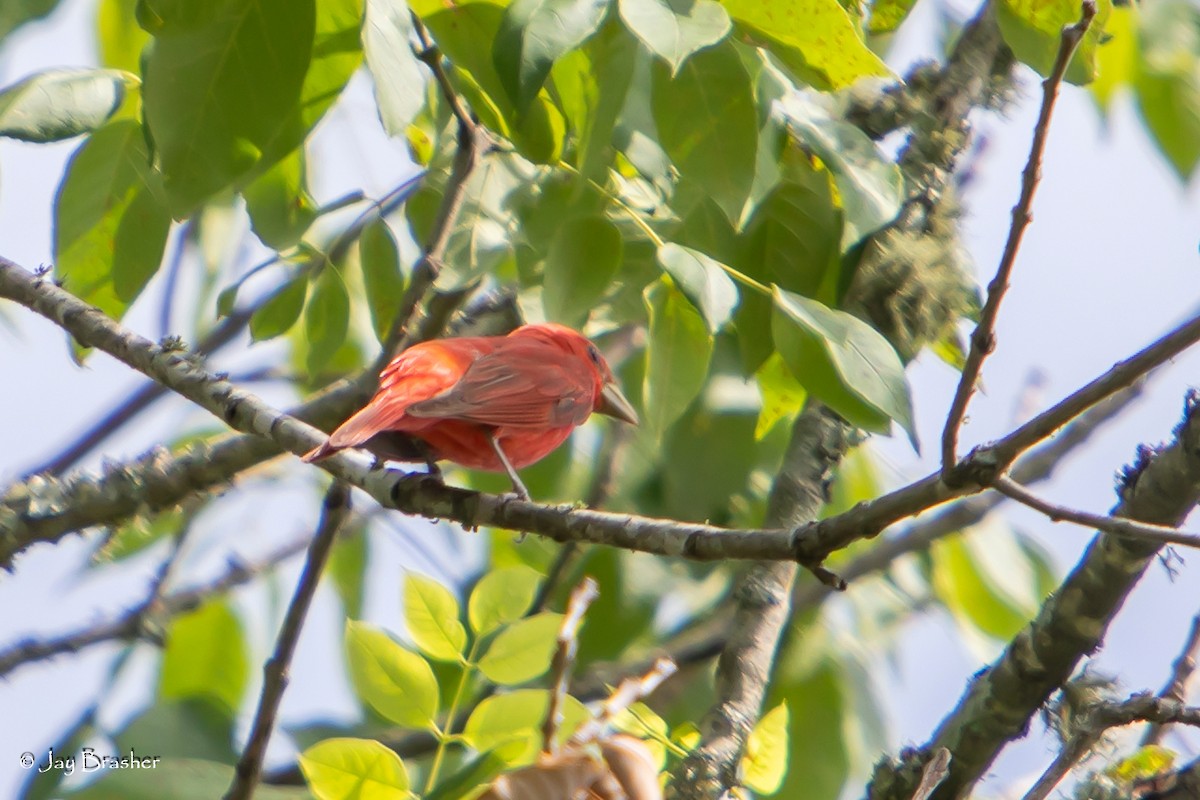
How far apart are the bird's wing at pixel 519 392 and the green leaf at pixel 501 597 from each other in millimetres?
552

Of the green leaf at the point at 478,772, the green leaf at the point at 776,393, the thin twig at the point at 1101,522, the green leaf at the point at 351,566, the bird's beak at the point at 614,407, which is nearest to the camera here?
the thin twig at the point at 1101,522

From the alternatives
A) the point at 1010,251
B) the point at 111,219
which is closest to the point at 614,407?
the point at 111,219

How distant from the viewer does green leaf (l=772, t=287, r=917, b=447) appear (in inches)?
91.5

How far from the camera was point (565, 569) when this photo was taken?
179 inches

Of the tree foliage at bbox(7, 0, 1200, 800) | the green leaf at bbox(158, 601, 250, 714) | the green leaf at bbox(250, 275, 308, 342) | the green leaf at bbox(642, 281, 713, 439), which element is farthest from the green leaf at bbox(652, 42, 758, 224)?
the green leaf at bbox(158, 601, 250, 714)

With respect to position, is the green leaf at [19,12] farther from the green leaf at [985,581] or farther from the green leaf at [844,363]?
the green leaf at [985,581]

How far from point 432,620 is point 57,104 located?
1.34 m

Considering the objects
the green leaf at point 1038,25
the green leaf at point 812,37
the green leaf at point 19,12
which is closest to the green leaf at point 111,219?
the green leaf at point 19,12

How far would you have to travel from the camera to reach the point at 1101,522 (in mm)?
Result: 1729

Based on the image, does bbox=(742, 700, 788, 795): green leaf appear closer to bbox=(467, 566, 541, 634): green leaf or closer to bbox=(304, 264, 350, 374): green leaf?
bbox=(467, 566, 541, 634): green leaf

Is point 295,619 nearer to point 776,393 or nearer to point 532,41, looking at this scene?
point 776,393

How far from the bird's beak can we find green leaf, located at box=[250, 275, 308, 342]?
125cm

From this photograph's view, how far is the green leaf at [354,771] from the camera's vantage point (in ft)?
8.17

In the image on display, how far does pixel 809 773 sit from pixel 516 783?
2464 millimetres
